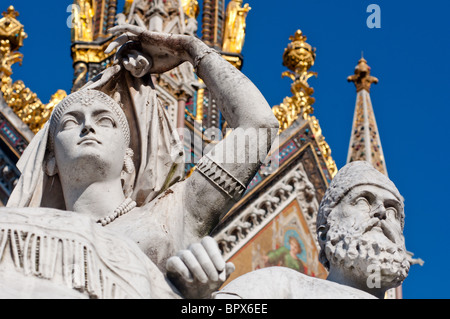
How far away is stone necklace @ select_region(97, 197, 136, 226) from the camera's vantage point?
14.3 ft

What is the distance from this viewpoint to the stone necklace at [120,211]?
171 inches

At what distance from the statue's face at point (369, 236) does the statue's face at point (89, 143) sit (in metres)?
0.96

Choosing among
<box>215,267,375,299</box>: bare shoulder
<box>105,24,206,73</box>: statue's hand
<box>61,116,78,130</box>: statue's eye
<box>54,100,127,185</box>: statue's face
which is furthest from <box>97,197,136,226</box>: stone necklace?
<box>215,267,375,299</box>: bare shoulder

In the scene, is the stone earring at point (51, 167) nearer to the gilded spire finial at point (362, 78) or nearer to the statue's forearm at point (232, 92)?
the statue's forearm at point (232, 92)

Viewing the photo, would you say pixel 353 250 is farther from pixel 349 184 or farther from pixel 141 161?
pixel 141 161

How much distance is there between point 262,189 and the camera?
1642 cm

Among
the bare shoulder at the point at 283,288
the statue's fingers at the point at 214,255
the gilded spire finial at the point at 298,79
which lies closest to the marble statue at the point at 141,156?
the statue's fingers at the point at 214,255

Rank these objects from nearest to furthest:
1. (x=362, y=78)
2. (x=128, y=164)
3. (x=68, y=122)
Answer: (x=68, y=122), (x=128, y=164), (x=362, y=78)

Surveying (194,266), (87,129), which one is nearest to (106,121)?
(87,129)

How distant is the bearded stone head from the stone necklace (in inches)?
31.6

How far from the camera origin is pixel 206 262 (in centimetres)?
334

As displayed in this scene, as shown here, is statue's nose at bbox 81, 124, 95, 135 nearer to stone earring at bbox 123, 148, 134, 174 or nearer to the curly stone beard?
stone earring at bbox 123, 148, 134, 174

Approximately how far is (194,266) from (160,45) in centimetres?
168

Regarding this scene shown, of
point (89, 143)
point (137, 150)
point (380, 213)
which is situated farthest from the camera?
point (137, 150)
